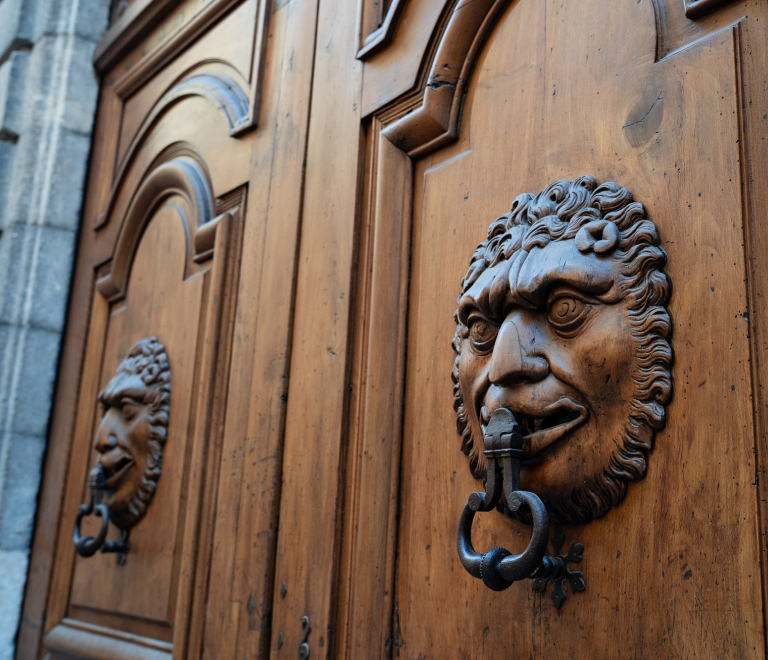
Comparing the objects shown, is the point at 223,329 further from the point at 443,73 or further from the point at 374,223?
the point at 443,73

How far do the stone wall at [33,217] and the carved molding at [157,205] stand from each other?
17 centimetres

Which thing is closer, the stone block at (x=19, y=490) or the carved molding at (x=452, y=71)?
the carved molding at (x=452, y=71)

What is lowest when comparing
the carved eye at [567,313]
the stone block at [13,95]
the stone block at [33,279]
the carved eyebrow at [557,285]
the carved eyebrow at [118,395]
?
the carved eyebrow at [118,395]

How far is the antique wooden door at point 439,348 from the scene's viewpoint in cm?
64

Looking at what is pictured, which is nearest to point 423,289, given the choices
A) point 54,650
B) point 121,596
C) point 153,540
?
point 153,540

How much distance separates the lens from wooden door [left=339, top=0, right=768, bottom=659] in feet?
2.05

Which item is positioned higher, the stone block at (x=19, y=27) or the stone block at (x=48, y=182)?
the stone block at (x=19, y=27)

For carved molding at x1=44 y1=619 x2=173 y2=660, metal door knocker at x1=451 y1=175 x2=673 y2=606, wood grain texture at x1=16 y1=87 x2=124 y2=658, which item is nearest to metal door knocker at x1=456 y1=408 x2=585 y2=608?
metal door knocker at x1=451 y1=175 x2=673 y2=606

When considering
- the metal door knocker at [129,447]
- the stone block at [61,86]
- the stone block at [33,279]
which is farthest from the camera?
the stone block at [61,86]

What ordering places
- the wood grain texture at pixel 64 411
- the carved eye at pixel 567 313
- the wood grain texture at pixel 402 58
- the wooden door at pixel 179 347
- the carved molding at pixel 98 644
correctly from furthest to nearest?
the wood grain texture at pixel 64 411 → the carved molding at pixel 98 644 → the wooden door at pixel 179 347 → the wood grain texture at pixel 402 58 → the carved eye at pixel 567 313

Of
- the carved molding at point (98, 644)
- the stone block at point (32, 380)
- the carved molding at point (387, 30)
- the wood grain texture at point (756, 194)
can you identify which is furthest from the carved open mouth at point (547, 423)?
the stone block at point (32, 380)

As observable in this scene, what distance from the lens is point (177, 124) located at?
156 cm

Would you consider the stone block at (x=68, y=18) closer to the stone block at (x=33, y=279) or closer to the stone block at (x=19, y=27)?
the stone block at (x=19, y=27)

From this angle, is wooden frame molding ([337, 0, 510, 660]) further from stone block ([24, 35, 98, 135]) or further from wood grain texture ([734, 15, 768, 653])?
stone block ([24, 35, 98, 135])
